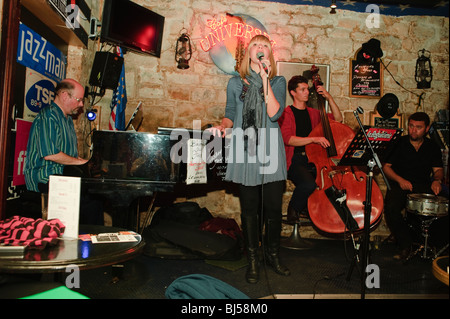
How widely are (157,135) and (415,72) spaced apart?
3.80 meters

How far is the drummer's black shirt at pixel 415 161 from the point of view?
3648 mm

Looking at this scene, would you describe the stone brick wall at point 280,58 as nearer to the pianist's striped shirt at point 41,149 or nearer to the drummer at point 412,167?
the drummer at point 412,167

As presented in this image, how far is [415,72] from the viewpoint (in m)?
4.42

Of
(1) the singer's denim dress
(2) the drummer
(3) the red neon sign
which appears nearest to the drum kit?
(2) the drummer

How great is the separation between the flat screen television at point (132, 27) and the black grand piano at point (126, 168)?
183 centimetres

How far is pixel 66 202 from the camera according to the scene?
1.46 metres

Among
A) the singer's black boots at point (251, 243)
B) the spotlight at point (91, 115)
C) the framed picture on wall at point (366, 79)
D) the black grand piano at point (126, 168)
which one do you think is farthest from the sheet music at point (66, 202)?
the framed picture on wall at point (366, 79)

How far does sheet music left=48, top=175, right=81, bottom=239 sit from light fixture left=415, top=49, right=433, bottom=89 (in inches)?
179

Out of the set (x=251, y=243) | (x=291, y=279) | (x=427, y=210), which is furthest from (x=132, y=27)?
(x=427, y=210)

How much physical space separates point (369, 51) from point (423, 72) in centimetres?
A: 79

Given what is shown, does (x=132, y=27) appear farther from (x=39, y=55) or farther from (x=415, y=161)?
(x=415, y=161)

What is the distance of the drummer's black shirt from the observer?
3.65 metres

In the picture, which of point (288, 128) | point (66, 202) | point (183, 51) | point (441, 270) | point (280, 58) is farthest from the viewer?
point (280, 58)
